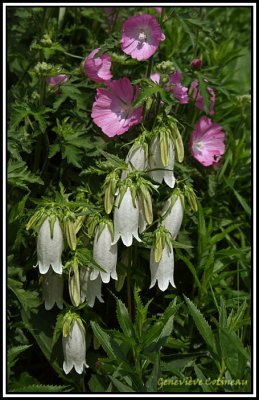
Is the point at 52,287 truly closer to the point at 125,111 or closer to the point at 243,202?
the point at 125,111

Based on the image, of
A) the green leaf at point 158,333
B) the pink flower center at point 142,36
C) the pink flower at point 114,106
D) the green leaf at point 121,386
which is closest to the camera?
the green leaf at point 121,386

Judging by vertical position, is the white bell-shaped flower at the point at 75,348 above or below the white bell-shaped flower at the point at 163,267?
below

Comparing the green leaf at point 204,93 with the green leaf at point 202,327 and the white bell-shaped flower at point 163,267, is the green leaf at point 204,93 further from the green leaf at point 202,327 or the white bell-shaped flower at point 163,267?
the green leaf at point 202,327

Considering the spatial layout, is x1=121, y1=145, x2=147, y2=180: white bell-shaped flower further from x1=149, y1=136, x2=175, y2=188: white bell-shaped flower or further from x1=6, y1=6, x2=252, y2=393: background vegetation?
x1=6, y1=6, x2=252, y2=393: background vegetation

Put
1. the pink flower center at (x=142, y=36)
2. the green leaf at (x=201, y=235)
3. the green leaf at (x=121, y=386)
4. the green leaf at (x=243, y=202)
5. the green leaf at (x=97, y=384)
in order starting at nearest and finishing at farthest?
the green leaf at (x=121, y=386) → the green leaf at (x=97, y=384) → the pink flower center at (x=142, y=36) → the green leaf at (x=201, y=235) → the green leaf at (x=243, y=202)

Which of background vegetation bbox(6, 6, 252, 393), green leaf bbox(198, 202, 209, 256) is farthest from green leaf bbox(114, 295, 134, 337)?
green leaf bbox(198, 202, 209, 256)

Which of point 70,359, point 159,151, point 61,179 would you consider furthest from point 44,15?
point 70,359

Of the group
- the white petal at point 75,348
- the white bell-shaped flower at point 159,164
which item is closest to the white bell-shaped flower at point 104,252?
the white petal at point 75,348
